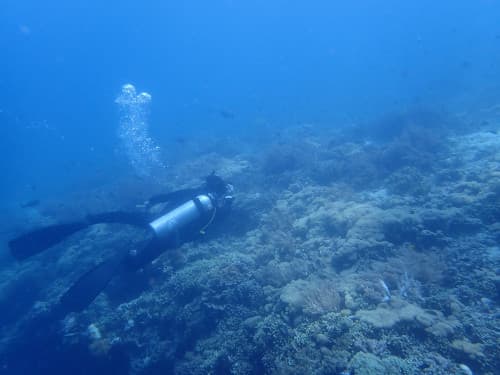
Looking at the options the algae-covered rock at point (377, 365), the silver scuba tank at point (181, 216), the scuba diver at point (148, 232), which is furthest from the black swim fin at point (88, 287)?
the algae-covered rock at point (377, 365)

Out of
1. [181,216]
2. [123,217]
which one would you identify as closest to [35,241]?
[123,217]

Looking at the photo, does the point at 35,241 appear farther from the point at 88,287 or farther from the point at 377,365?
the point at 377,365

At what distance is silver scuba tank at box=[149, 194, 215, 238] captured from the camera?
7887 millimetres

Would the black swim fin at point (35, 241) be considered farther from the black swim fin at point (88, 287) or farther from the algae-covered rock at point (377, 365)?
the algae-covered rock at point (377, 365)

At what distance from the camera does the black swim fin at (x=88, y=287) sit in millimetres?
6883

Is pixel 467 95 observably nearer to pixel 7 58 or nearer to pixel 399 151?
pixel 399 151

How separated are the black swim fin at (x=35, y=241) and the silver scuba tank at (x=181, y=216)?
2681 millimetres

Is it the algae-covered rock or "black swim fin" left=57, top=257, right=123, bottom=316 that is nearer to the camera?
the algae-covered rock

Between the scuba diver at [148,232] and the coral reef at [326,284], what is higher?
the scuba diver at [148,232]

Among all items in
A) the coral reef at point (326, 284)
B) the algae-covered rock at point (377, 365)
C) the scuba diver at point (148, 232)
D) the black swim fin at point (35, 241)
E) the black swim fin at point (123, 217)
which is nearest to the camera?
the algae-covered rock at point (377, 365)

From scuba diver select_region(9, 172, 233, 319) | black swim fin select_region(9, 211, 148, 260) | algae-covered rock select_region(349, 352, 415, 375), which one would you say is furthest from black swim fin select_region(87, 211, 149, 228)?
algae-covered rock select_region(349, 352, 415, 375)

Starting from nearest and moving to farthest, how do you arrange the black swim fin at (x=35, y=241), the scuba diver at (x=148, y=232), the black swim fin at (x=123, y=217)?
the scuba diver at (x=148, y=232) < the black swim fin at (x=35, y=241) < the black swim fin at (x=123, y=217)

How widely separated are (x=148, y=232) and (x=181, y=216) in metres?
1.01

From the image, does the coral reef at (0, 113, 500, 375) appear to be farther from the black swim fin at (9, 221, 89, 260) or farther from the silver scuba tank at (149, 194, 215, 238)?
the black swim fin at (9, 221, 89, 260)
